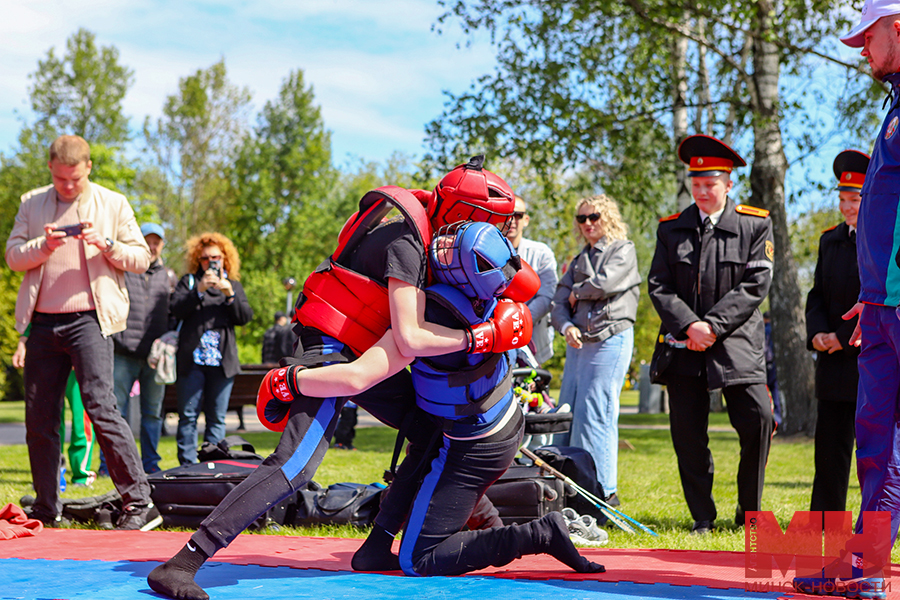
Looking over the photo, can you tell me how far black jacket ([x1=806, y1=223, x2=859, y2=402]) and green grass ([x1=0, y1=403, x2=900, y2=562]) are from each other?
92 cm

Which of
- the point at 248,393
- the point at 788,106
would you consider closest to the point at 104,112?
the point at 248,393

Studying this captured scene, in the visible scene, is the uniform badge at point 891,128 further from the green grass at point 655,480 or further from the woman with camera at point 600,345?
the woman with camera at point 600,345

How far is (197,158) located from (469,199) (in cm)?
4714

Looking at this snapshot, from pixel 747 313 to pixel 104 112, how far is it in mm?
43364

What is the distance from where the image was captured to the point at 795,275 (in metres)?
12.5

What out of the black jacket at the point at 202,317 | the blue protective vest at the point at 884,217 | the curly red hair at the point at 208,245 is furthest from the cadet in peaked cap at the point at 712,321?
the curly red hair at the point at 208,245

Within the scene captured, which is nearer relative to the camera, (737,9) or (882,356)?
(882,356)

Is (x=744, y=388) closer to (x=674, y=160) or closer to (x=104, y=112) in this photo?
(x=674, y=160)

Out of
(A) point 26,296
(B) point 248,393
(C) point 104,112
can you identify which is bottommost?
(B) point 248,393

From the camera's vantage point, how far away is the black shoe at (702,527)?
480 centimetres

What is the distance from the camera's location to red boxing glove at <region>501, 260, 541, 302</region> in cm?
339

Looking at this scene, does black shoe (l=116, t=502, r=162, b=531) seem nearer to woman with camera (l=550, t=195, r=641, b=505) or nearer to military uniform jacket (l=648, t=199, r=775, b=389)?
woman with camera (l=550, t=195, r=641, b=505)

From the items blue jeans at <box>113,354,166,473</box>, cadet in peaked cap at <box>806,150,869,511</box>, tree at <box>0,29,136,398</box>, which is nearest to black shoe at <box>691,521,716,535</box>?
cadet in peaked cap at <box>806,150,869,511</box>

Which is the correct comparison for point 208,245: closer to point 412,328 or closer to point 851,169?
point 412,328
